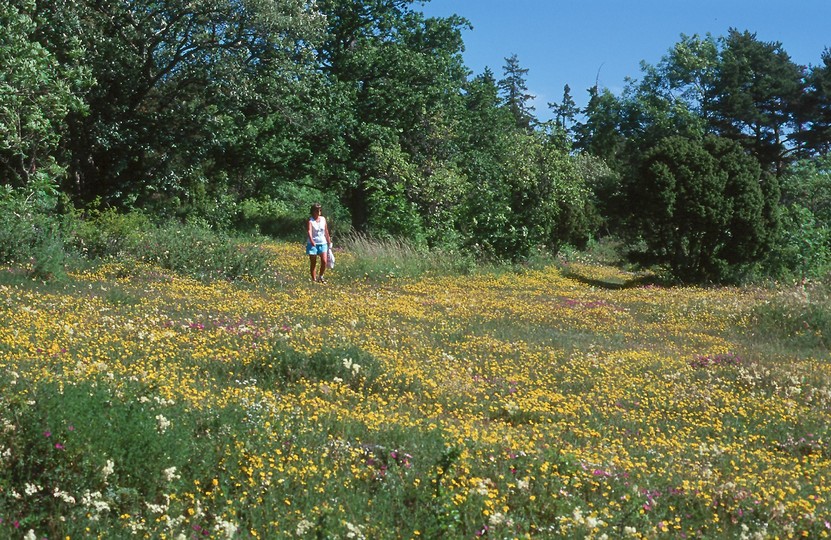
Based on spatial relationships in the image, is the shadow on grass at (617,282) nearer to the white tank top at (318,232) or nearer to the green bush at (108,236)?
the white tank top at (318,232)

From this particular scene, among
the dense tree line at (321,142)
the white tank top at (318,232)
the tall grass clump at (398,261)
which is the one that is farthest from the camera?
the dense tree line at (321,142)

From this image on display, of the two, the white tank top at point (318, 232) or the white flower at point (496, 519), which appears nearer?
the white flower at point (496, 519)

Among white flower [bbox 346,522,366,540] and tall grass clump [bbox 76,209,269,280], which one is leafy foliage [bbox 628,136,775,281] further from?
white flower [bbox 346,522,366,540]

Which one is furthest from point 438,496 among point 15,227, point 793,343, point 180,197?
point 180,197

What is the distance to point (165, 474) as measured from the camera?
4.87 m

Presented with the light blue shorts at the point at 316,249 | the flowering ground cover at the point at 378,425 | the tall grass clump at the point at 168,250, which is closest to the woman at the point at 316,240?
the light blue shorts at the point at 316,249

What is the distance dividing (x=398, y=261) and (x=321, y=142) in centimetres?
1103

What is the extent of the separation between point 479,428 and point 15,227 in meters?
10.0

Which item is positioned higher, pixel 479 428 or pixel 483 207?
pixel 483 207

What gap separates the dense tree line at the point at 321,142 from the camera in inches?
788

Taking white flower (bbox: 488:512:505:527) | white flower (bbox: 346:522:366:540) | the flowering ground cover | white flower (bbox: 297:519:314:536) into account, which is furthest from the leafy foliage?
white flower (bbox: 297:519:314:536)

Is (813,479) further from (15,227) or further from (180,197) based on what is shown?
(180,197)

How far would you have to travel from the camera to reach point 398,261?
65.8 feet

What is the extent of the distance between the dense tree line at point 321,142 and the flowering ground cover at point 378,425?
29.9 feet
